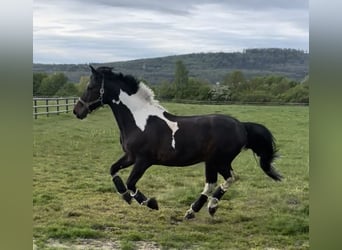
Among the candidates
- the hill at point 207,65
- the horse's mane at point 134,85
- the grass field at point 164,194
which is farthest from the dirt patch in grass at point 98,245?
the hill at point 207,65

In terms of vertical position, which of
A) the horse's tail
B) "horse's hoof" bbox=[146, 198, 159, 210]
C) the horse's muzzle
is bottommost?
"horse's hoof" bbox=[146, 198, 159, 210]

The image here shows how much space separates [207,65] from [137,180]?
99 centimetres

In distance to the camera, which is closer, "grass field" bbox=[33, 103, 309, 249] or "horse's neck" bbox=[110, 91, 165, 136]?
"grass field" bbox=[33, 103, 309, 249]

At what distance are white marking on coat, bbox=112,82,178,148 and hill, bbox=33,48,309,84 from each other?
0.37ft

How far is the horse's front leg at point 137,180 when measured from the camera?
4512mm

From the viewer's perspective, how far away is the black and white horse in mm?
4512

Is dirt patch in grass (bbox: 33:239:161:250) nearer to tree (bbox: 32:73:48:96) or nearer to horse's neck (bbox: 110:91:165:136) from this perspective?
horse's neck (bbox: 110:91:165:136)

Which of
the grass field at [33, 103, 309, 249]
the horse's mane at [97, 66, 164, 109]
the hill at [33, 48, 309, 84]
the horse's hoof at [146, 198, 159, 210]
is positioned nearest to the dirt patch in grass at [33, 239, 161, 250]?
the grass field at [33, 103, 309, 249]

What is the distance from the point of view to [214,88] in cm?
457

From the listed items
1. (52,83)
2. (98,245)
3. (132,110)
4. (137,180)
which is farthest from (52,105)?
(98,245)

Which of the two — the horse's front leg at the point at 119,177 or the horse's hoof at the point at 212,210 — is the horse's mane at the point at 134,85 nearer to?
the horse's front leg at the point at 119,177

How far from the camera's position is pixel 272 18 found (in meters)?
4.42

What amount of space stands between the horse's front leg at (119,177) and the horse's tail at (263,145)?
90 cm

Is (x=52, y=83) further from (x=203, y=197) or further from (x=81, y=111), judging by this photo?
(x=203, y=197)
